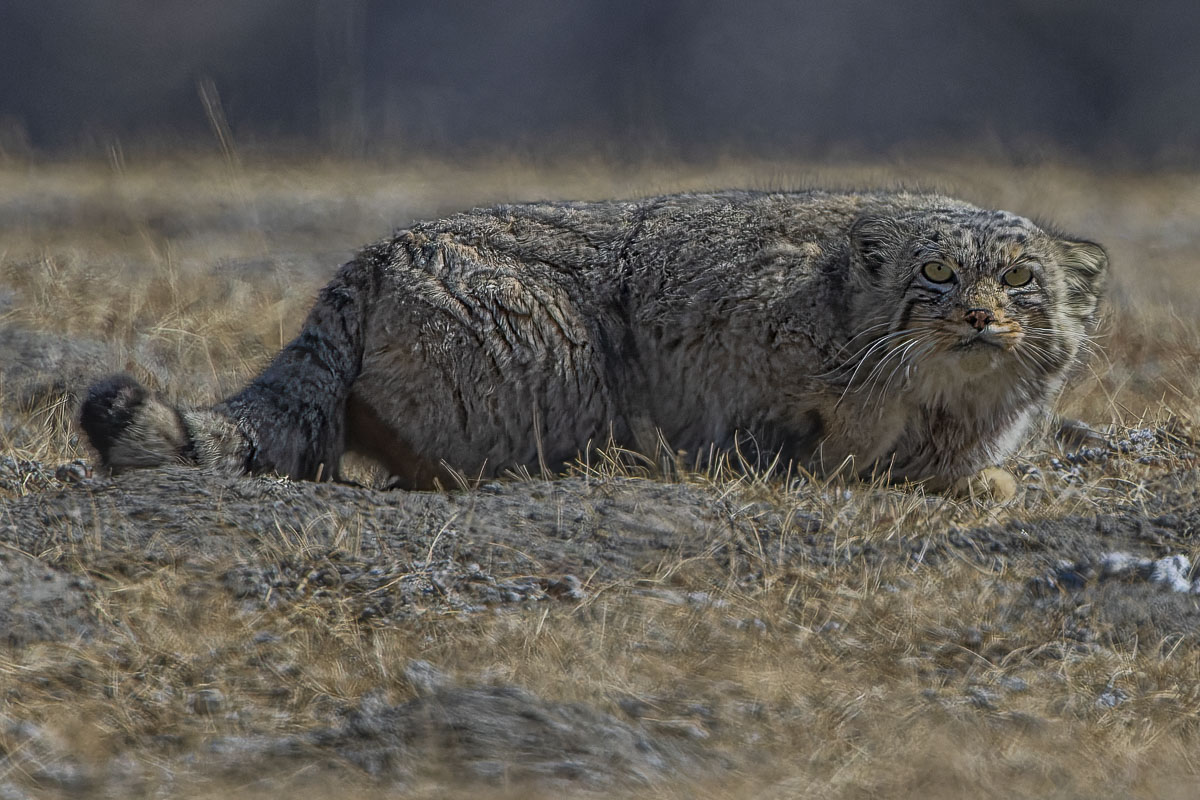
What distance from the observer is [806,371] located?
17.5 feet

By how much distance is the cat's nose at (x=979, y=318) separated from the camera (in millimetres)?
4848

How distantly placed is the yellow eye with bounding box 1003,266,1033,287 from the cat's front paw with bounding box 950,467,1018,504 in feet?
2.76

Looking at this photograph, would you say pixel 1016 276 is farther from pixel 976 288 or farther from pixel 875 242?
pixel 875 242

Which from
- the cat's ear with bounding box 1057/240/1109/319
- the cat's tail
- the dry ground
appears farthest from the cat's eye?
the cat's tail

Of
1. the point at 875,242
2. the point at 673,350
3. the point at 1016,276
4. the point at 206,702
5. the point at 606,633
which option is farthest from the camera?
the point at 673,350

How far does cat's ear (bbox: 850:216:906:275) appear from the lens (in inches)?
204

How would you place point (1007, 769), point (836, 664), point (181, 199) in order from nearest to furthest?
point (1007, 769) < point (836, 664) < point (181, 199)

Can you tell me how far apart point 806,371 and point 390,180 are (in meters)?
10.7

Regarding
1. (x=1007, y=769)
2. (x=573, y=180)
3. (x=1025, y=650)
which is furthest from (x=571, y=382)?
(x=573, y=180)

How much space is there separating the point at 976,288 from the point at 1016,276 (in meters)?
0.20

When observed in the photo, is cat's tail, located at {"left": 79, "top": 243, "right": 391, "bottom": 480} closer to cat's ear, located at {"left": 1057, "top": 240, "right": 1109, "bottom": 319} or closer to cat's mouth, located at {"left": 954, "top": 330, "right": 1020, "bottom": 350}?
cat's mouth, located at {"left": 954, "top": 330, "right": 1020, "bottom": 350}

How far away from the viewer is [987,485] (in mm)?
5328

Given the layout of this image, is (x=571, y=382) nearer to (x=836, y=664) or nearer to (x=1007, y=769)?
(x=836, y=664)

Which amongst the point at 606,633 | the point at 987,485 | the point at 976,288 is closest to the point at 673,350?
the point at 976,288
